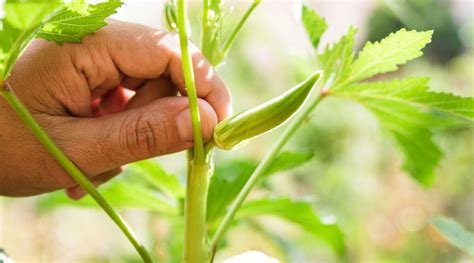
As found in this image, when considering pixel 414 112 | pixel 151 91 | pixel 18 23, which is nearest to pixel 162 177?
pixel 151 91

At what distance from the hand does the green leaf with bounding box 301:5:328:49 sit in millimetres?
159

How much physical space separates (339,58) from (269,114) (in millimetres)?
248

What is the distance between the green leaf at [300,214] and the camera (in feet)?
3.52

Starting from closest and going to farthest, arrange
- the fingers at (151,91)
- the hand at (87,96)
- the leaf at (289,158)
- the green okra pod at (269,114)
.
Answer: the green okra pod at (269,114)
the hand at (87,96)
the fingers at (151,91)
the leaf at (289,158)

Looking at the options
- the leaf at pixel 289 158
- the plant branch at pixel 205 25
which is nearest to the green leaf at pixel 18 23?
the plant branch at pixel 205 25

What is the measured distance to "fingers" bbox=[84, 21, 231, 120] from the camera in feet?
2.65

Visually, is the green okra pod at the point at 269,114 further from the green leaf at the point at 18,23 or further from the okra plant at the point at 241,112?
the green leaf at the point at 18,23

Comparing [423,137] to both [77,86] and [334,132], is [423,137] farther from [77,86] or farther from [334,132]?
[334,132]

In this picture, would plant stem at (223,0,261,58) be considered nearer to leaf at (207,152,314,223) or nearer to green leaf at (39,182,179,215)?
leaf at (207,152,314,223)

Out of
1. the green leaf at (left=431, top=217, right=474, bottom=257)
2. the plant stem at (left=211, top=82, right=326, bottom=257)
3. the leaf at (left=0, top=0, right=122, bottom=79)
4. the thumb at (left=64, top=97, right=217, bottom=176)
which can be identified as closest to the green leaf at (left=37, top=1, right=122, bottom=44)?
the leaf at (left=0, top=0, right=122, bottom=79)

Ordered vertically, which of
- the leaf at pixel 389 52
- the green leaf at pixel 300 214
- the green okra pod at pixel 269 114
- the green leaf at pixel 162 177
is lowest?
the green leaf at pixel 300 214

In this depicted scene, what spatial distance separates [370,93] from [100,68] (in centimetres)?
36

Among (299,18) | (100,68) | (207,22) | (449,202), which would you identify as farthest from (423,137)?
(449,202)

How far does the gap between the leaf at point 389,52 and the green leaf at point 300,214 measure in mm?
269
